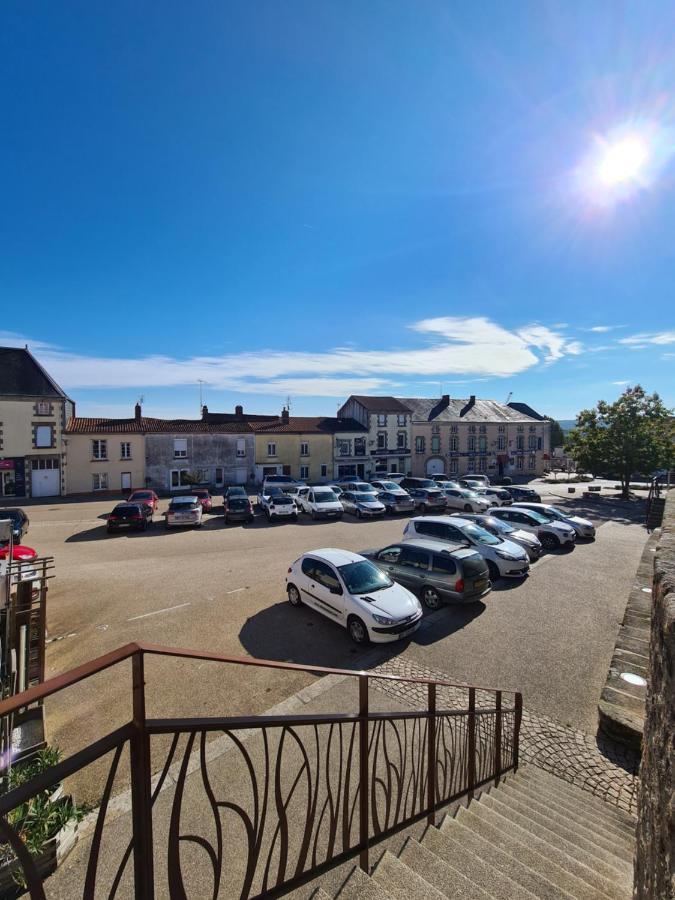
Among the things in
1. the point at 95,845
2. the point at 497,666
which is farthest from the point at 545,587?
the point at 95,845

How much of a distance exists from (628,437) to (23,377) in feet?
137

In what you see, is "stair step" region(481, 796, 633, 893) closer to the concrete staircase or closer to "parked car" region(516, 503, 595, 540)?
the concrete staircase

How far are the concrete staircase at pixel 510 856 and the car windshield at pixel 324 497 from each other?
18.3m

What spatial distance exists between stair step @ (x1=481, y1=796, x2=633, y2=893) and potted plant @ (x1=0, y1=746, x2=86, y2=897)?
12.8 ft

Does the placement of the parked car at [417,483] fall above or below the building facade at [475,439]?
below

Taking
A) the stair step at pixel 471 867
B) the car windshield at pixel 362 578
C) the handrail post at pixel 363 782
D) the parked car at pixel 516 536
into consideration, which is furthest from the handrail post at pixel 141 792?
the parked car at pixel 516 536

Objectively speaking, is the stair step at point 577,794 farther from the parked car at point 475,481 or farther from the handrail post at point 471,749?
the parked car at point 475,481

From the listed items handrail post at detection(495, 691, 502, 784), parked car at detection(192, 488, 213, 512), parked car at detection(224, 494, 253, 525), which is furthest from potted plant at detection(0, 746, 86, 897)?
parked car at detection(192, 488, 213, 512)

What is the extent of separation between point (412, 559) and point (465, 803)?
6.70 metres

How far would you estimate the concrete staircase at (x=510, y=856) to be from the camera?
9.00 ft

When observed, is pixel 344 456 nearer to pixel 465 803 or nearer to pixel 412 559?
pixel 412 559

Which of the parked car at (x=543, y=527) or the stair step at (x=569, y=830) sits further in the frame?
the parked car at (x=543, y=527)

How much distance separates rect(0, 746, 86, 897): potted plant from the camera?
3.43m

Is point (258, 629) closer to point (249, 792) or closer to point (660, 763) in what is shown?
point (249, 792)
